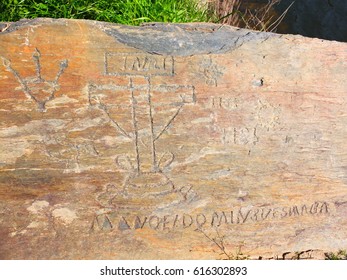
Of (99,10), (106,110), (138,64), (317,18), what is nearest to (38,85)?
(106,110)

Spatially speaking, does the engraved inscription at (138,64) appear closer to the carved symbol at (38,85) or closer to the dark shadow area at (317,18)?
the carved symbol at (38,85)

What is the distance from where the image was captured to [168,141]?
329 centimetres

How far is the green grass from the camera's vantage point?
13.3ft

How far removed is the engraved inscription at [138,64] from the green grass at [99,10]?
0.93 meters

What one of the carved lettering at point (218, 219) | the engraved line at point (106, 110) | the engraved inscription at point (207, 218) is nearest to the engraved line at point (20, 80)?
the engraved line at point (106, 110)

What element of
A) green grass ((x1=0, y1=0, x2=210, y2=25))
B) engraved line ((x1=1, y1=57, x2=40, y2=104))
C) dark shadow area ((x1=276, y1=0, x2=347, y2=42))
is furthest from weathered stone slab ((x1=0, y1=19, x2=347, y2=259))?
dark shadow area ((x1=276, y1=0, x2=347, y2=42))

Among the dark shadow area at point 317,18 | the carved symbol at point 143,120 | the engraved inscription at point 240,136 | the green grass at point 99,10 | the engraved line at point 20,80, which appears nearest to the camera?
the engraved line at point 20,80

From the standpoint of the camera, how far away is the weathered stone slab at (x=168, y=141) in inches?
125

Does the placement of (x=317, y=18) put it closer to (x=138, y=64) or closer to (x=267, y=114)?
(x=267, y=114)

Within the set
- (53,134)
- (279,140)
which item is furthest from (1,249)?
(279,140)

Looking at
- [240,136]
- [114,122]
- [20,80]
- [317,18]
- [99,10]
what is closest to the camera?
[20,80]

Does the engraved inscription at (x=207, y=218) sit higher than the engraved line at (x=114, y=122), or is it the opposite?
the engraved line at (x=114, y=122)

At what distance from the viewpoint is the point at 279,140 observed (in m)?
3.40

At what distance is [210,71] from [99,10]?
1.28 m
